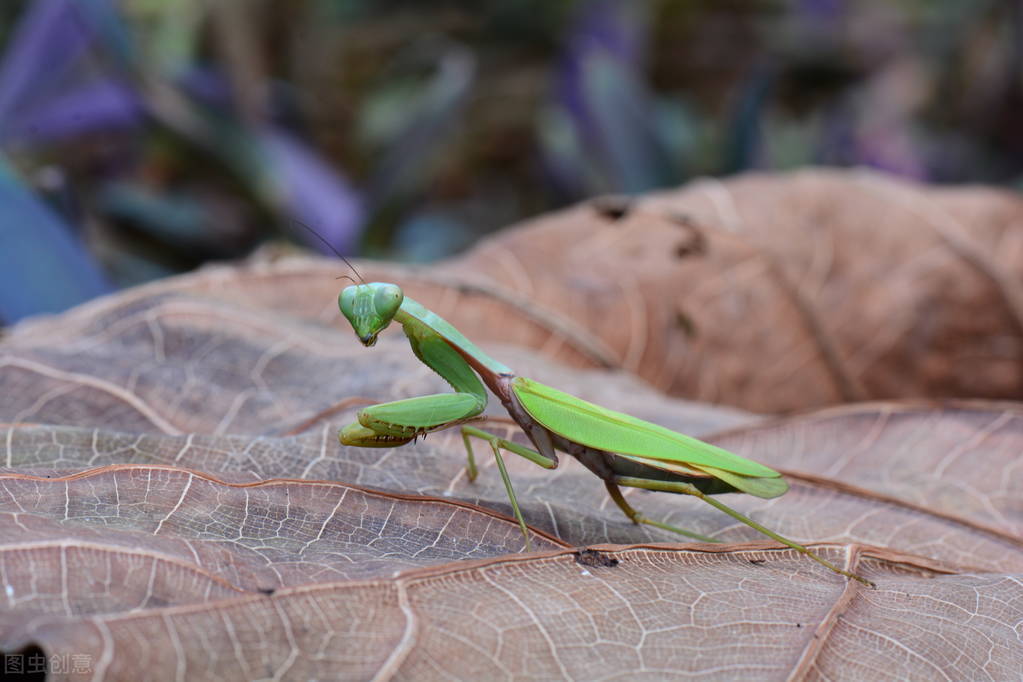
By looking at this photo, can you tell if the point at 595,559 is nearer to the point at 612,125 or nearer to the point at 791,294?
the point at 791,294

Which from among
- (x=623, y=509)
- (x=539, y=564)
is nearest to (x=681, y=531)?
(x=623, y=509)

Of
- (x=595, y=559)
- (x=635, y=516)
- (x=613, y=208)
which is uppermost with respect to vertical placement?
(x=613, y=208)

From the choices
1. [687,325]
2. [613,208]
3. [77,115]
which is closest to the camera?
[687,325]

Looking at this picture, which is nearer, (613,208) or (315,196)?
(613,208)

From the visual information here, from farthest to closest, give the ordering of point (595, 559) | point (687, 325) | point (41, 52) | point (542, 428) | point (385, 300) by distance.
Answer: point (41, 52) → point (687, 325) → point (542, 428) → point (385, 300) → point (595, 559)

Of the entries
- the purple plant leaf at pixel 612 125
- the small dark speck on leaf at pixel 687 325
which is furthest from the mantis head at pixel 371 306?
the purple plant leaf at pixel 612 125

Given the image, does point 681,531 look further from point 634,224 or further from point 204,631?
point 634,224

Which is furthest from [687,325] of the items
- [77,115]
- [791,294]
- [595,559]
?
[77,115]

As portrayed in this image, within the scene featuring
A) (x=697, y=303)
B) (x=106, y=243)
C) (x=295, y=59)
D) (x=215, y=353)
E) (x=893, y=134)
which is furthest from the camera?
(x=893, y=134)
